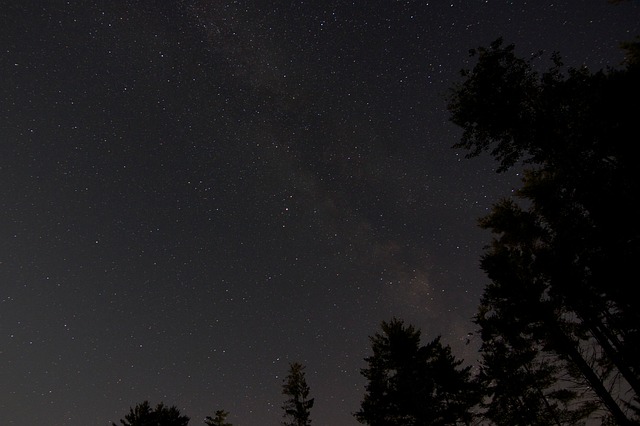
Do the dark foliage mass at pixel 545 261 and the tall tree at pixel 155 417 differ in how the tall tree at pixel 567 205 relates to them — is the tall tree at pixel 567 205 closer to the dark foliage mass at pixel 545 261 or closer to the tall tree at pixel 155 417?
the dark foliage mass at pixel 545 261

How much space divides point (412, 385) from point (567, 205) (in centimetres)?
1055

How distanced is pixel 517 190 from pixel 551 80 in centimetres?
437

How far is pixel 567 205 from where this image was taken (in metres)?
12.9

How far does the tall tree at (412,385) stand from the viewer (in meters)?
16.9

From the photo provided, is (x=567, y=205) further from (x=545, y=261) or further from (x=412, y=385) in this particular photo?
A: (x=412, y=385)

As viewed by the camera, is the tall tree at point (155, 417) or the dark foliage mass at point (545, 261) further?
the tall tree at point (155, 417)

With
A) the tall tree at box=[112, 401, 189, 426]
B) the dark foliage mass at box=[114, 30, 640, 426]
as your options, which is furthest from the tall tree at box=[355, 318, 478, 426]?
the tall tree at box=[112, 401, 189, 426]

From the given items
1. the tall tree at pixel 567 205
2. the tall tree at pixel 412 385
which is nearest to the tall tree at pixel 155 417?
the tall tree at pixel 412 385

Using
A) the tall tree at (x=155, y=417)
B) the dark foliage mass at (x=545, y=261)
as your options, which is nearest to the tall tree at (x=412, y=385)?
the dark foliage mass at (x=545, y=261)

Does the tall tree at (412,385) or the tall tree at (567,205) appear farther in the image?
the tall tree at (412,385)

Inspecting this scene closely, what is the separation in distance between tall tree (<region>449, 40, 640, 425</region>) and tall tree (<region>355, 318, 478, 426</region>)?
4.19 metres

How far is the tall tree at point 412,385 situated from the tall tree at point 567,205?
419cm

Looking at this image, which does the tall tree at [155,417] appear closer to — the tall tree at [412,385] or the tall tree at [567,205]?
the tall tree at [412,385]

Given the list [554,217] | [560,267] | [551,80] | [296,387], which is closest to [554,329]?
[560,267]
